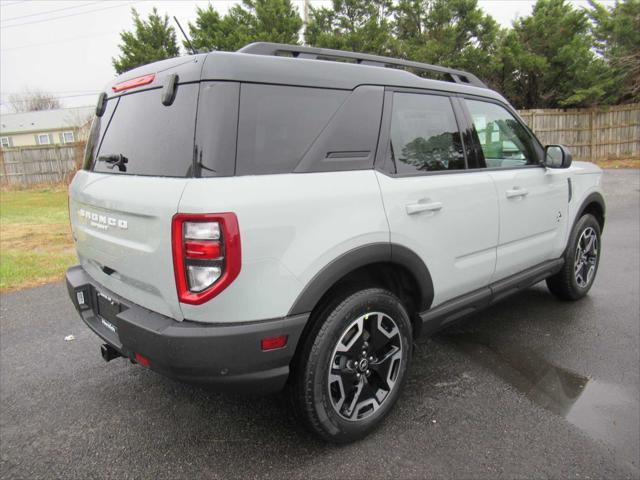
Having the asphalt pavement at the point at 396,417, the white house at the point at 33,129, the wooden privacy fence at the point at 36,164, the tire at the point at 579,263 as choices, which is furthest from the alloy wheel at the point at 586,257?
the white house at the point at 33,129

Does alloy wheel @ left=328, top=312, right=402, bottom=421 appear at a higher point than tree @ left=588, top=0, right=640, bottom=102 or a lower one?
lower

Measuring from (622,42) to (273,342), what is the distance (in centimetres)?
2246

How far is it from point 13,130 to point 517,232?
5335 centimetres

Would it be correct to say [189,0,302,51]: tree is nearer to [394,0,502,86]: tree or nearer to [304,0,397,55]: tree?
[304,0,397,55]: tree

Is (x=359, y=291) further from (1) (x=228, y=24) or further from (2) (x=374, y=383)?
(1) (x=228, y=24)

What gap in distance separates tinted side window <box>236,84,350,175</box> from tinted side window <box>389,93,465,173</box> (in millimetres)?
487

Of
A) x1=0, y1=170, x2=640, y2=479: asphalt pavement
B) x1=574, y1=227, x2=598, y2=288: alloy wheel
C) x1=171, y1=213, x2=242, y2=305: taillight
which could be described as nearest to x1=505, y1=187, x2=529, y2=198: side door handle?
x1=0, y1=170, x2=640, y2=479: asphalt pavement

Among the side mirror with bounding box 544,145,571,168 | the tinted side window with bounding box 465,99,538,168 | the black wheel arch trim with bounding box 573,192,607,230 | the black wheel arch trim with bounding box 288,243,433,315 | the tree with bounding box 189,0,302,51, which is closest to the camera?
the black wheel arch trim with bounding box 288,243,433,315

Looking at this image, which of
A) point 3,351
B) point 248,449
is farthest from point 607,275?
point 3,351

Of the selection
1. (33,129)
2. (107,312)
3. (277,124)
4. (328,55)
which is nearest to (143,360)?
(107,312)

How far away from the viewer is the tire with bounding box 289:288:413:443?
2150 mm

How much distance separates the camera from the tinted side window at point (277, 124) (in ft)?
6.41

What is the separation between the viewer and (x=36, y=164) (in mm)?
18453

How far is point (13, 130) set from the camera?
44812 millimetres
